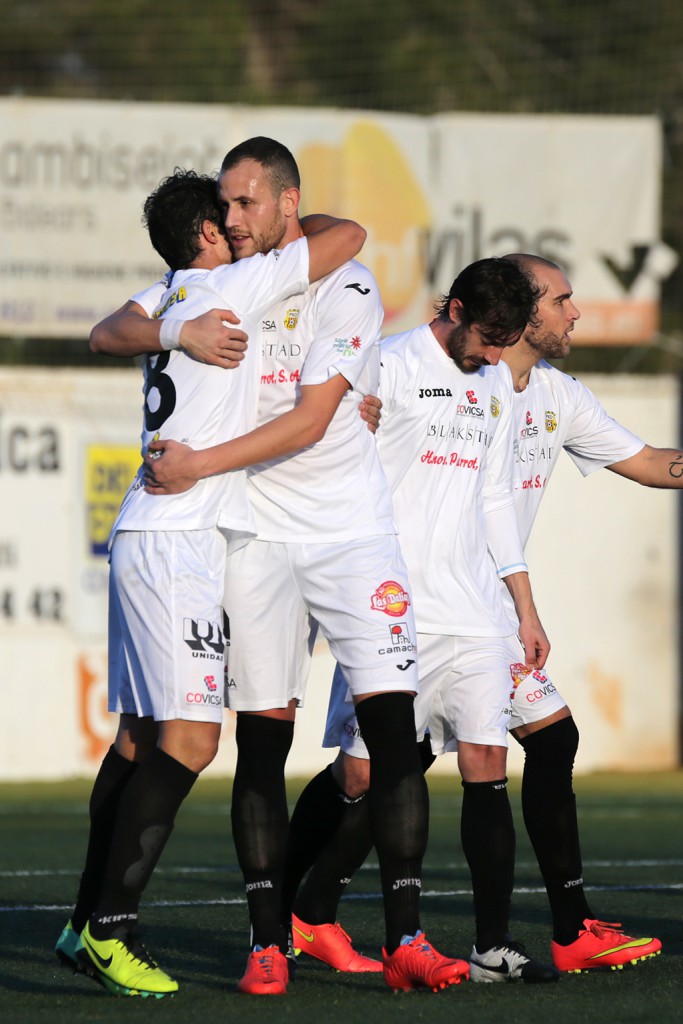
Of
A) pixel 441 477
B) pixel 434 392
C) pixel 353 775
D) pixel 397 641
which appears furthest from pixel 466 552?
pixel 353 775

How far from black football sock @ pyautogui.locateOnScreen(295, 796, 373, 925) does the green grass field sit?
164 mm

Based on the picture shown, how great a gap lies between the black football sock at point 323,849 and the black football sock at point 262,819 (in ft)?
1.27

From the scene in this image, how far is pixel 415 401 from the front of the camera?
17.0ft

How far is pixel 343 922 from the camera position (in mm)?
6035

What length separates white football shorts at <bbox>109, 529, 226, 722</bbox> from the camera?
14.5 ft

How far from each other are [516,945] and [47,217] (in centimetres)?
1021

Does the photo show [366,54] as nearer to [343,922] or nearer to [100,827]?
[343,922]

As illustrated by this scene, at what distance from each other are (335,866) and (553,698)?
0.83m

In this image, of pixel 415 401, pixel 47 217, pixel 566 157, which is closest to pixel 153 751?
pixel 415 401

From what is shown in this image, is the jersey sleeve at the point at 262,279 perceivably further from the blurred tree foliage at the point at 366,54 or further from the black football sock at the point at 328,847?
the blurred tree foliage at the point at 366,54

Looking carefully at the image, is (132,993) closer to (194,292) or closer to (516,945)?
(516,945)

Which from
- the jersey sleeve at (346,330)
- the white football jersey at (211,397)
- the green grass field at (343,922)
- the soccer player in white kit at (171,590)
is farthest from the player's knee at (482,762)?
the jersey sleeve at (346,330)

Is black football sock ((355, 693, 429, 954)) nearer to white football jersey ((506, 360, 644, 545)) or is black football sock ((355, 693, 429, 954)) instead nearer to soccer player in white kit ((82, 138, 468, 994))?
soccer player in white kit ((82, 138, 468, 994))

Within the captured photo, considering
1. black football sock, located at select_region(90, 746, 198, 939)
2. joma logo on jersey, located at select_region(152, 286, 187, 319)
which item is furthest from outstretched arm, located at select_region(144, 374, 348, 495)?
black football sock, located at select_region(90, 746, 198, 939)
